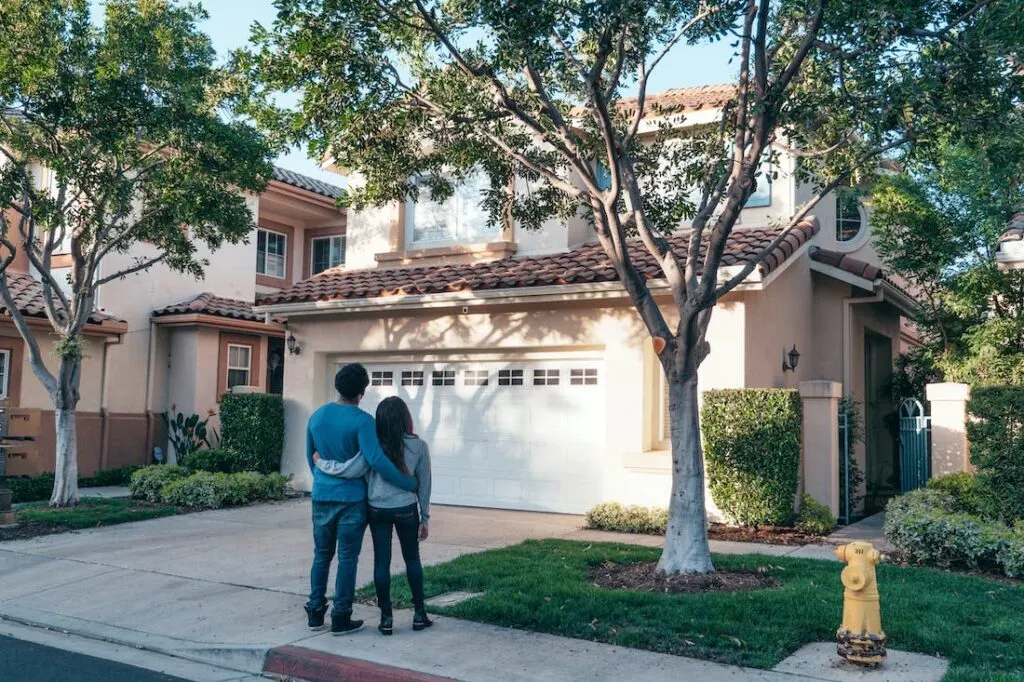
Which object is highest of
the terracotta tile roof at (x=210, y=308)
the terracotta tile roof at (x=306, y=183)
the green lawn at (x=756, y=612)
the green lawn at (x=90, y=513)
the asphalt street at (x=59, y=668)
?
the terracotta tile roof at (x=306, y=183)

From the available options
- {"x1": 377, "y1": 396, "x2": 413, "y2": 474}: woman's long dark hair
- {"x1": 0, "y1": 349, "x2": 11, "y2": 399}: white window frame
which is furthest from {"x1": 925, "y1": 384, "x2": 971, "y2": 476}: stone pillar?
{"x1": 0, "y1": 349, "x2": 11, "y2": 399}: white window frame

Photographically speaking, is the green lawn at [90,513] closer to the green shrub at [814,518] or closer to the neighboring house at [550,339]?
the neighboring house at [550,339]

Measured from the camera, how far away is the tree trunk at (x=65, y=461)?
13297 millimetres

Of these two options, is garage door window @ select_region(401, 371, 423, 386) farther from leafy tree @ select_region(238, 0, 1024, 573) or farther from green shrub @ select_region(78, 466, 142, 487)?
green shrub @ select_region(78, 466, 142, 487)

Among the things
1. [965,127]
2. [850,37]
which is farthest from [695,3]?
[965,127]

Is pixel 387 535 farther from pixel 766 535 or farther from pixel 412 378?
pixel 412 378

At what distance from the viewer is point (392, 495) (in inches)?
261

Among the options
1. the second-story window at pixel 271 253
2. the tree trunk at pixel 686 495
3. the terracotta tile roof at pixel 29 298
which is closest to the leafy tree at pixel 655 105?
the tree trunk at pixel 686 495

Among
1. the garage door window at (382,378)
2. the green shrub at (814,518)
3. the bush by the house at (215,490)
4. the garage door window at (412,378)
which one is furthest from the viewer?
the garage door window at (382,378)

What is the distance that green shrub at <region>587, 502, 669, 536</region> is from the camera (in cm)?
1162

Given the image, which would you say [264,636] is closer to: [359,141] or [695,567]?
[695,567]

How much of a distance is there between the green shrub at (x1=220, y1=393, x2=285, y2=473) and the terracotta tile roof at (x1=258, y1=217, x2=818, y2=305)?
65.5 inches

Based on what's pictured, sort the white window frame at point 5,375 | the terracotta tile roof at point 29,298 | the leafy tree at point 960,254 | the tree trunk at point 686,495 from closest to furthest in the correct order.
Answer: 1. the tree trunk at point 686,495
2. the leafy tree at point 960,254
3. the terracotta tile roof at point 29,298
4. the white window frame at point 5,375

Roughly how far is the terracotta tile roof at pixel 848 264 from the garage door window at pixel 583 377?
153 inches
